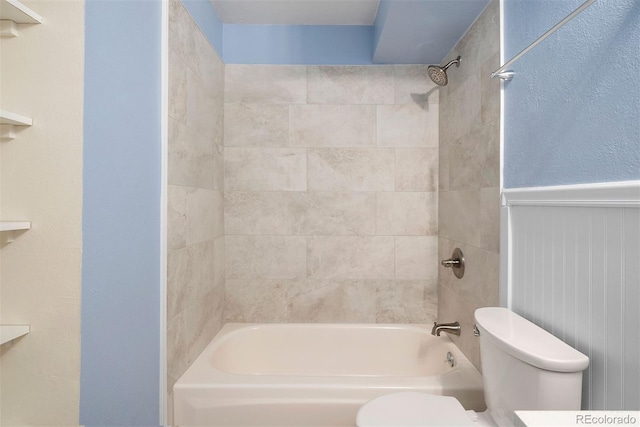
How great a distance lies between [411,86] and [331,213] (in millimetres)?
952

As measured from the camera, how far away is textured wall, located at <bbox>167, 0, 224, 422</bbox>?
1507mm

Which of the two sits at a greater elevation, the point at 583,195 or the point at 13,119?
the point at 13,119

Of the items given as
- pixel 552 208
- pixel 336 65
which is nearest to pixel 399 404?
pixel 552 208

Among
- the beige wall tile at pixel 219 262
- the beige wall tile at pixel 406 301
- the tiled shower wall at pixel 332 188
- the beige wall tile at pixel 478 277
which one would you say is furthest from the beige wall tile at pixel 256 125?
the beige wall tile at pixel 478 277

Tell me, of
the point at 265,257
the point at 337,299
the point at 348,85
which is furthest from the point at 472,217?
the point at 265,257

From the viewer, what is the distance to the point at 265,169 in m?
2.30

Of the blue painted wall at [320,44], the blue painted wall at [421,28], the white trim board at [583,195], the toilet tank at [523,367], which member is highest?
the blue painted wall at [320,44]

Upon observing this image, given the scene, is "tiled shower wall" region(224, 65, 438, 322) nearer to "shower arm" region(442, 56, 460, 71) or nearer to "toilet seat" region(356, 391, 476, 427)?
"shower arm" region(442, 56, 460, 71)

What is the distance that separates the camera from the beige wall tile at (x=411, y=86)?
2.29 meters

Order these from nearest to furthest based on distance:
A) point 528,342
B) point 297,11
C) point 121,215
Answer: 1. point 528,342
2. point 121,215
3. point 297,11

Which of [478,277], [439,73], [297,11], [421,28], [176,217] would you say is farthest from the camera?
[297,11]

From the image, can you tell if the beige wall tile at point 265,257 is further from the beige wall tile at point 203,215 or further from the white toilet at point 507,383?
the white toilet at point 507,383

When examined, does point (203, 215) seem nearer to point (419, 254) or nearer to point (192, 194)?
point (192, 194)

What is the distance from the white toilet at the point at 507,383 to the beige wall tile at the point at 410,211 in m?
1.03
